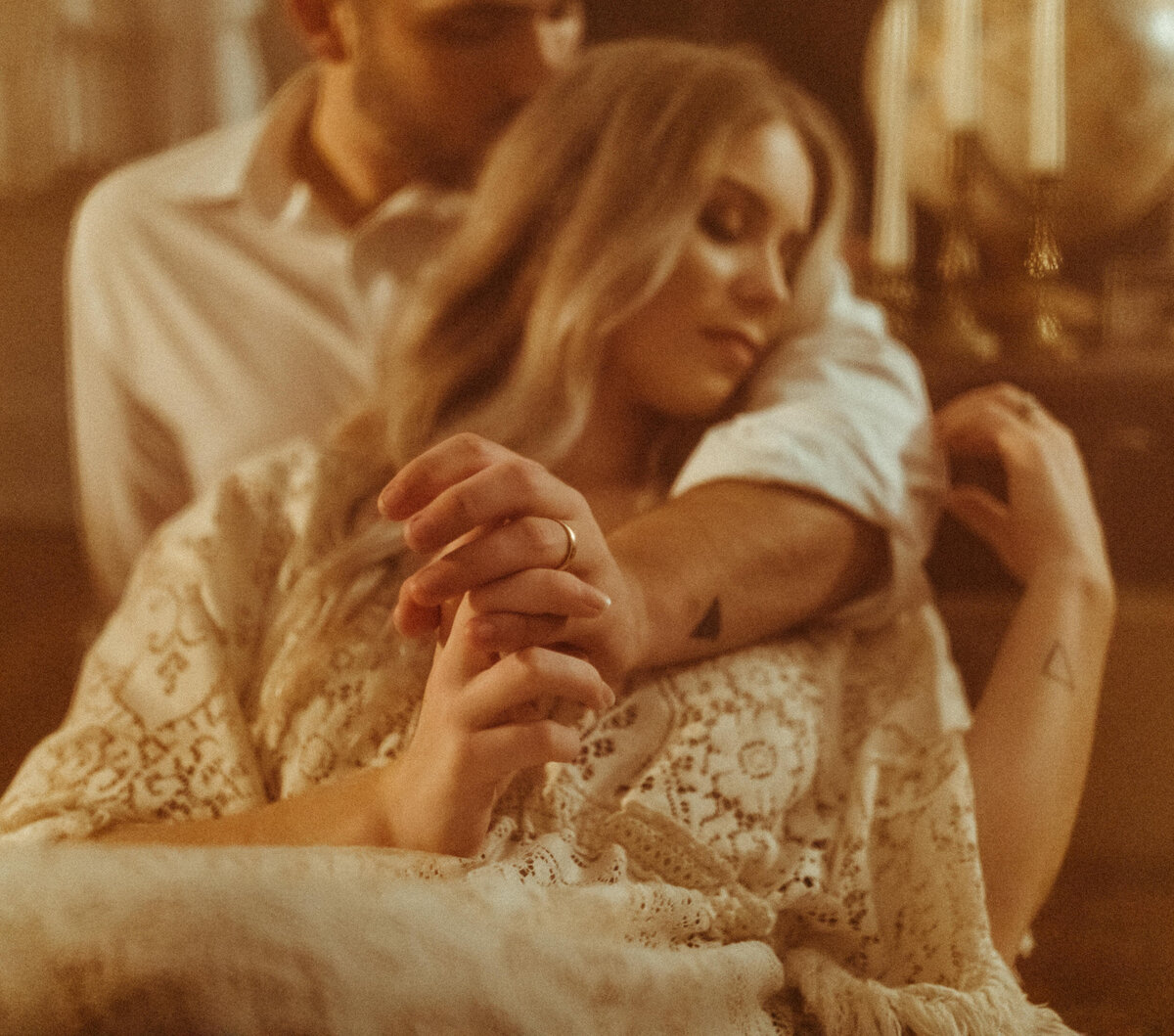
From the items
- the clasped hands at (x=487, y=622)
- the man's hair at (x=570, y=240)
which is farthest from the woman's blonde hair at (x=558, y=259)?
the clasped hands at (x=487, y=622)

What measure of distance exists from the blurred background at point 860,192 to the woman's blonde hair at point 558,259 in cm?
7

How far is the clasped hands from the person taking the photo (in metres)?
0.54

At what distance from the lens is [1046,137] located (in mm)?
782

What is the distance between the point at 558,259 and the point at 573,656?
283 mm

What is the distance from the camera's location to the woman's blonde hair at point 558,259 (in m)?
→ 0.71

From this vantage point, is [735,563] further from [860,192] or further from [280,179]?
[280,179]

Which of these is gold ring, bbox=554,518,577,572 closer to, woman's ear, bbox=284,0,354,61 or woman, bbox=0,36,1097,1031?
woman, bbox=0,36,1097,1031

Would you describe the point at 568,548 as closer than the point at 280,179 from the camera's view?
Yes

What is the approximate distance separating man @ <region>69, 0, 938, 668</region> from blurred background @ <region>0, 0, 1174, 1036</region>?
0.02 meters

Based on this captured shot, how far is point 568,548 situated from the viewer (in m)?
0.56

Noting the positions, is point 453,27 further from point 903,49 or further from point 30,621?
point 30,621

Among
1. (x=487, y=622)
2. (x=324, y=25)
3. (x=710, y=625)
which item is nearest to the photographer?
(x=487, y=622)

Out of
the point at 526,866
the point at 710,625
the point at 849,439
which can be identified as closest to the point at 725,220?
the point at 849,439

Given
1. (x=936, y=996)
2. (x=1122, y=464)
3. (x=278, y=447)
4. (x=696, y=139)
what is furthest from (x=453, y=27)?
(x=936, y=996)
